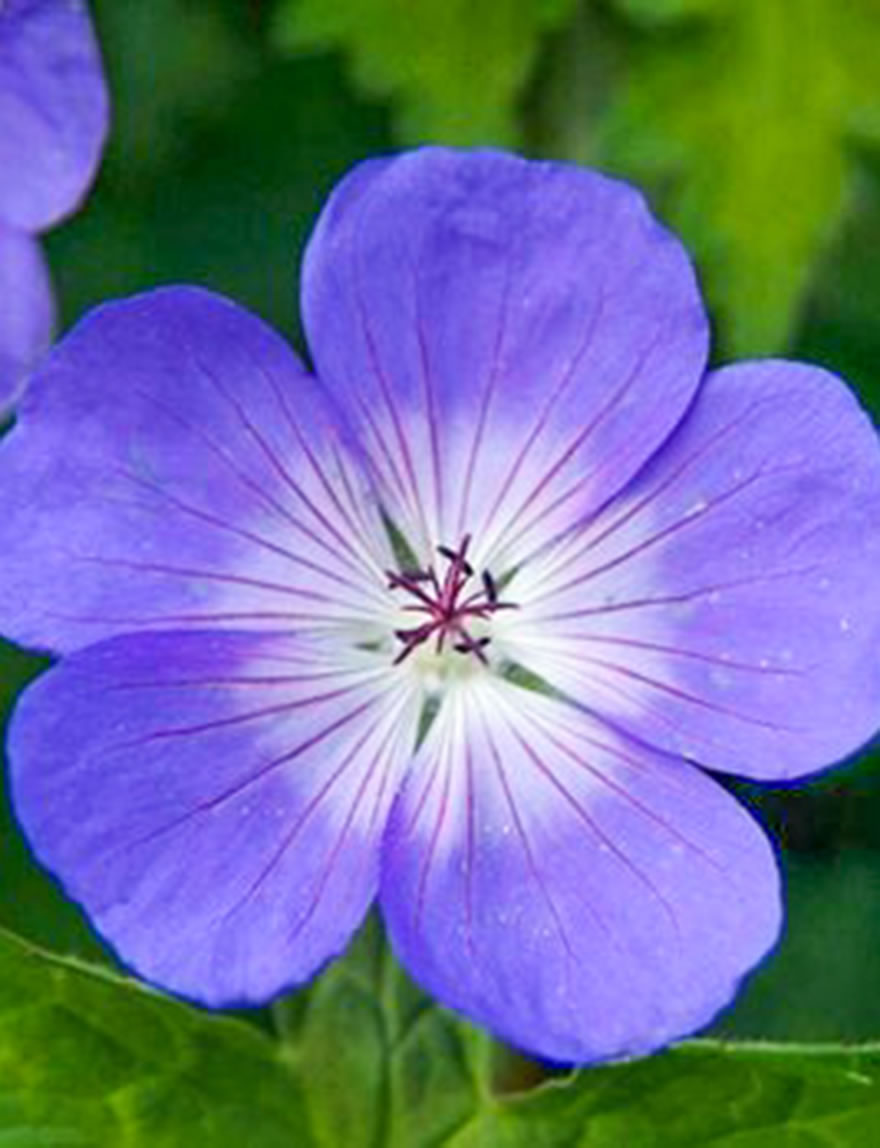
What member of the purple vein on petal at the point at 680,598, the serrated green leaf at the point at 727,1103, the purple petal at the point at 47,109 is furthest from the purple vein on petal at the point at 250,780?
the purple petal at the point at 47,109

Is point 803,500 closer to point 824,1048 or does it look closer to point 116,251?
point 824,1048

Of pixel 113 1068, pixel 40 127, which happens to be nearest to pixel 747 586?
pixel 113 1068

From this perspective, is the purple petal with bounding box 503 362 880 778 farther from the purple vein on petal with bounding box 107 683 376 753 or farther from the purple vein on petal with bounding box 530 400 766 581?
the purple vein on petal with bounding box 107 683 376 753

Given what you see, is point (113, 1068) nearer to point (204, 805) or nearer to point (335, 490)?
point (204, 805)

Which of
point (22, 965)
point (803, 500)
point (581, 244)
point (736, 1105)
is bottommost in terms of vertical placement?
point (736, 1105)

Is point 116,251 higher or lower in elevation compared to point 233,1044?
higher

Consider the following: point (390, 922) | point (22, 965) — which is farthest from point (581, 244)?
point (22, 965)
